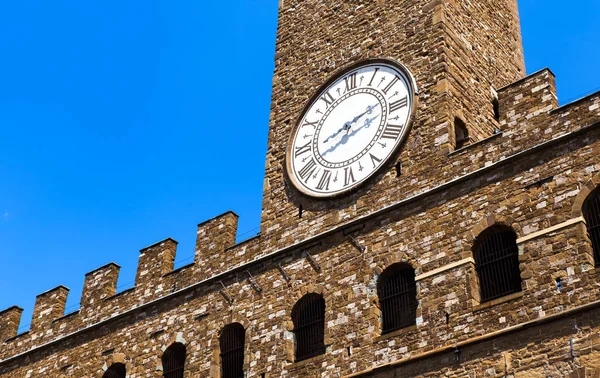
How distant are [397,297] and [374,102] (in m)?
4.45

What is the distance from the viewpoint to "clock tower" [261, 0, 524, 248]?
1983cm

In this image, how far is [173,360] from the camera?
69.5 ft

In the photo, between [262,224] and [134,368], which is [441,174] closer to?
[262,224]

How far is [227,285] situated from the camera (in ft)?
68.9

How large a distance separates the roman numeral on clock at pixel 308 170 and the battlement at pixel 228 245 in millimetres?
1101

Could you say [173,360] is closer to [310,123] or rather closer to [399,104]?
[310,123]

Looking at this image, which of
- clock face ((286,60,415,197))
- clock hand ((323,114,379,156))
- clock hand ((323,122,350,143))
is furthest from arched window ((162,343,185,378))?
clock hand ((323,122,350,143))

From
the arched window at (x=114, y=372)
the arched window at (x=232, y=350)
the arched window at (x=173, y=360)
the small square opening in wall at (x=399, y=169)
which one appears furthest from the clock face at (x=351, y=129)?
the arched window at (x=114, y=372)

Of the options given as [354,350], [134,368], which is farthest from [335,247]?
[134,368]

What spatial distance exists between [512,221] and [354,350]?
3434 mm

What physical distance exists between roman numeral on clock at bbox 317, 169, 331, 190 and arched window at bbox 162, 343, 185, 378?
163 inches

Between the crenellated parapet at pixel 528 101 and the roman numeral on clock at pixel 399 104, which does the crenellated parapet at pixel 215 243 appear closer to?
the roman numeral on clock at pixel 399 104

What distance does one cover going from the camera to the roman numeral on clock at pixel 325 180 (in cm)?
2067

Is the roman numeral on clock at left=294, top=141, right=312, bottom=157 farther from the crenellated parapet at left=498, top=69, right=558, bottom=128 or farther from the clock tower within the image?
the crenellated parapet at left=498, top=69, right=558, bottom=128
